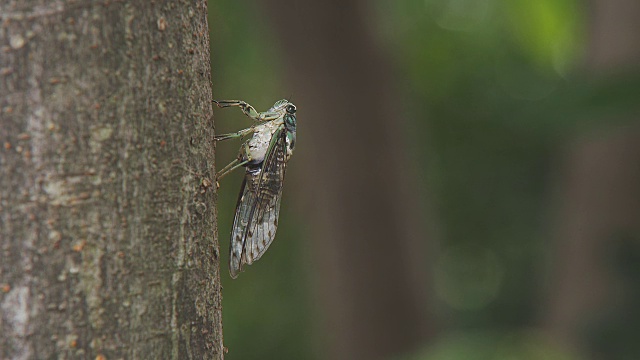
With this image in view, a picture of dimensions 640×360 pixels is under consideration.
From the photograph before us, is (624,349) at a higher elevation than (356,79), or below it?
below

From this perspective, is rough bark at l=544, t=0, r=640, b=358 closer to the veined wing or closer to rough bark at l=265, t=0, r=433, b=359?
rough bark at l=265, t=0, r=433, b=359

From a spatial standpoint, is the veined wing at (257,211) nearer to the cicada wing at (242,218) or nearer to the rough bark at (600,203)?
the cicada wing at (242,218)

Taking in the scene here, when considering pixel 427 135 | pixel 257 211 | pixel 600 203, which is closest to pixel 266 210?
pixel 257 211

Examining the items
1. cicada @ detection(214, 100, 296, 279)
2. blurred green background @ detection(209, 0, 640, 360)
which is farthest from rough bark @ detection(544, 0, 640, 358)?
cicada @ detection(214, 100, 296, 279)

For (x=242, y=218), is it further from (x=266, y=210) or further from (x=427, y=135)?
(x=427, y=135)

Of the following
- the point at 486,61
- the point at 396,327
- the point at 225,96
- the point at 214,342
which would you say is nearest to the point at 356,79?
the point at 396,327

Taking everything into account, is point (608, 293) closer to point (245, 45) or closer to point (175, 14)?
point (245, 45)

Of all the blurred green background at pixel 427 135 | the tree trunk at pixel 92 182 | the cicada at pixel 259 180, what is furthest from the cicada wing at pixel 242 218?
the blurred green background at pixel 427 135

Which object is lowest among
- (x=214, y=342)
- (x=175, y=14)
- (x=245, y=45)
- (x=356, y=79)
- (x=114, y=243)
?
(x=214, y=342)
